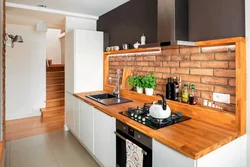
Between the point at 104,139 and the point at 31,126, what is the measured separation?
2.59 metres

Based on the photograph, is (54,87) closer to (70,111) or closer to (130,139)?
(70,111)

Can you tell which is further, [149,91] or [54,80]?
[54,80]

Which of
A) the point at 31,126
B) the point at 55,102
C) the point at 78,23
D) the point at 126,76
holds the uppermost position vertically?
the point at 78,23

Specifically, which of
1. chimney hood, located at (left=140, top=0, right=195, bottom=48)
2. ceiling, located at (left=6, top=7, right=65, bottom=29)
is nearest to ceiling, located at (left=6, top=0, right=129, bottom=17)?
ceiling, located at (left=6, top=7, right=65, bottom=29)

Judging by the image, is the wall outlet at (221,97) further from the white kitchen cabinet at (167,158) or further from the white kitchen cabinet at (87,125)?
the white kitchen cabinet at (87,125)

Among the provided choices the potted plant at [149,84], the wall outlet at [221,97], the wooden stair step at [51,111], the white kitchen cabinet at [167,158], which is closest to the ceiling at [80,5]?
the potted plant at [149,84]

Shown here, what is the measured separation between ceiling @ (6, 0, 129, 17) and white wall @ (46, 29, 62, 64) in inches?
184

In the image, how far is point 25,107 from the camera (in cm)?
459

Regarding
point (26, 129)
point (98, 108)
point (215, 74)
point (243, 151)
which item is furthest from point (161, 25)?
point (26, 129)

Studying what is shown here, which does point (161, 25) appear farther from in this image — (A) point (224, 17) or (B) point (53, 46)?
(B) point (53, 46)

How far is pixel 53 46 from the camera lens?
24.7 feet

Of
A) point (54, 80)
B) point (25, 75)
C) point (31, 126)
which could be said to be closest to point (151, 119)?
point (31, 126)

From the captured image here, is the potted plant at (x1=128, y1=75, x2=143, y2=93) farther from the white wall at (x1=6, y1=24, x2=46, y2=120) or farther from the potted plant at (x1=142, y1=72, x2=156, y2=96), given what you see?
the white wall at (x1=6, y1=24, x2=46, y2=120)

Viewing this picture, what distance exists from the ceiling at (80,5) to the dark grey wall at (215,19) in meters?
1.43
